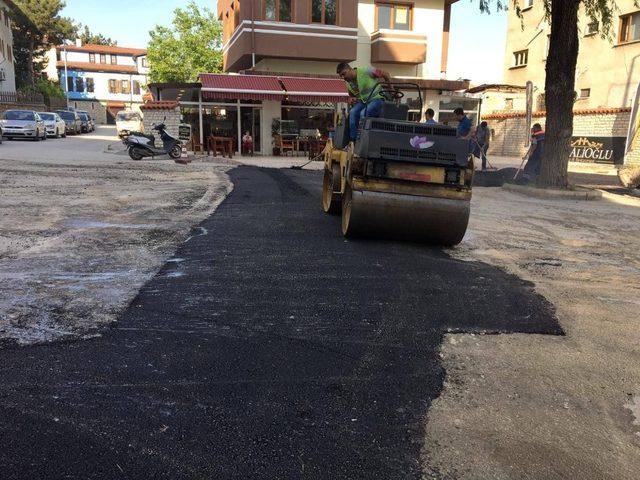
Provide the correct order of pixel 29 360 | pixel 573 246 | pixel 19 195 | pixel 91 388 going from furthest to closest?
pixel 19 195, pixel 573 246, pixel 29 360, pixel 91 388

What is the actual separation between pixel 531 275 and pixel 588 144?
19.7m

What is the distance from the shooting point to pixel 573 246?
25.2ft

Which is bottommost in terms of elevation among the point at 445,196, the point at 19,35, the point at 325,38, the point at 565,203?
the point at 565,203

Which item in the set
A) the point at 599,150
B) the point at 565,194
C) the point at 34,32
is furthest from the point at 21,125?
the point at 34,32

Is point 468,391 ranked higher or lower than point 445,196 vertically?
lower

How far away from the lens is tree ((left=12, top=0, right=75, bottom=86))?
180ft

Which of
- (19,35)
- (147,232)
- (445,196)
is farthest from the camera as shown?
(19,35)

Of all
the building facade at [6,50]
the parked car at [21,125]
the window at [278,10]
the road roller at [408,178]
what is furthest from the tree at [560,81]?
the building facade at [6,50]

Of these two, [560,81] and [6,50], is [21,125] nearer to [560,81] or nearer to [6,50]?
[560,81]

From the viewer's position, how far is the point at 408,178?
20.7ft

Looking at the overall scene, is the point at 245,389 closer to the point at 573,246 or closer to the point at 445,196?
the point at 445,196

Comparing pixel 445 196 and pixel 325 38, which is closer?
pixel 445 196

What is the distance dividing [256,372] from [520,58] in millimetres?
35661

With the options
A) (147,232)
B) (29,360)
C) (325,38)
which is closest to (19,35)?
(325,38)
